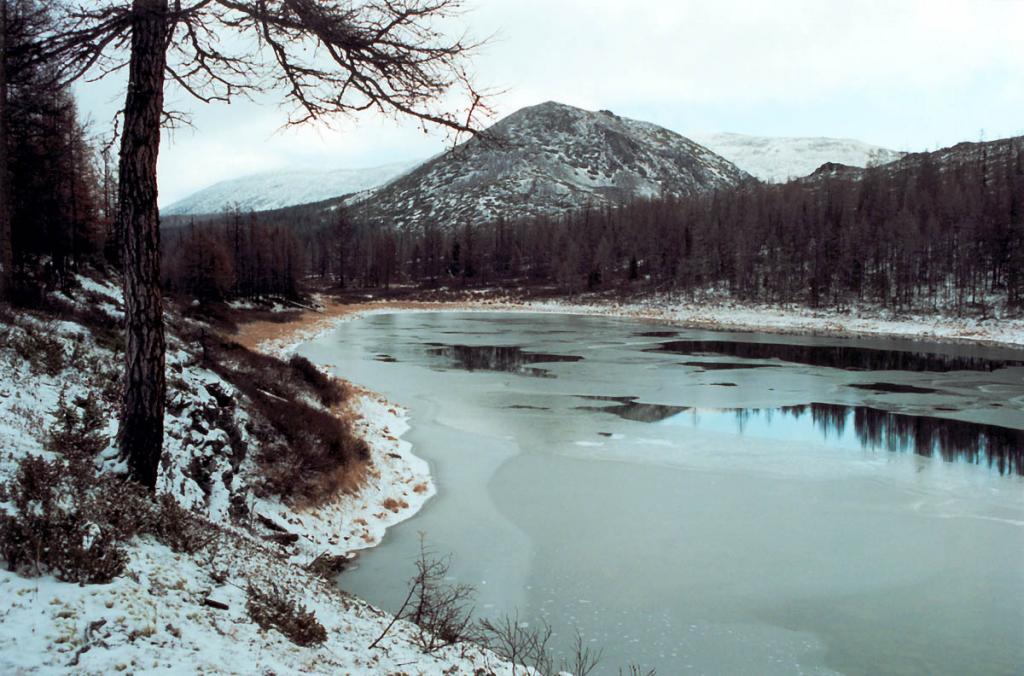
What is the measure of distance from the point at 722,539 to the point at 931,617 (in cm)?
280

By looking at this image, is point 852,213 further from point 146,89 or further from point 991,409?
point 146,89

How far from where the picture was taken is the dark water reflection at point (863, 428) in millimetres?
14914

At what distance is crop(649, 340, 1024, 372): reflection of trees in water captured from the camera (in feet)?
101

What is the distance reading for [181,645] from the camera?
153 inches

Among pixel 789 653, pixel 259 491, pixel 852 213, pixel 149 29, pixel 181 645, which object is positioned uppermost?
pixel 852 213

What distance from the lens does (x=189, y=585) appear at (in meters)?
4.76

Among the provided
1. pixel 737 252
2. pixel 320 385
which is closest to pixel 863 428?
pixel 320 385

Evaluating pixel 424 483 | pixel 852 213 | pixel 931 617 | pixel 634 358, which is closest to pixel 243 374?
pixel 424 483

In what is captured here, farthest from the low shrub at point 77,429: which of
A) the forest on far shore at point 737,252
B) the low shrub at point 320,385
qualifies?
the forest on far shore at point 737,252

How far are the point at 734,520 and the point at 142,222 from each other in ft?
30.0

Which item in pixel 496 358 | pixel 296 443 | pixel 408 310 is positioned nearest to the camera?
pixel 296 443

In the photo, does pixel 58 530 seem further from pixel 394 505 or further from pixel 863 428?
pixel 863 428

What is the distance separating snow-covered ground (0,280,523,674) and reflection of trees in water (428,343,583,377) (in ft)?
56.9

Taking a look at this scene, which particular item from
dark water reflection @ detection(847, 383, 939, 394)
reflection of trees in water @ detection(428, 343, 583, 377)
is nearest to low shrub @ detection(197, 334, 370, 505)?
reflection of trees in water @ detection(428, 343, 583, 377)
